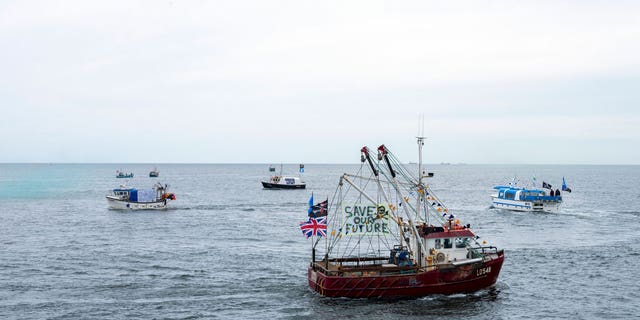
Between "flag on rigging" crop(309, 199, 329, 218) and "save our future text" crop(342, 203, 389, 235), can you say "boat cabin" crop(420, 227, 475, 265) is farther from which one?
"flag on rigging" crop(309, 199, 329, 218)

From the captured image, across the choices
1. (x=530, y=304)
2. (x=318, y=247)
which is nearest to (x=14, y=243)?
(x=318, y=247)

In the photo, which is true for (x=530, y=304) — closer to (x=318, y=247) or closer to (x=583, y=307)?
(x=583, y=307)

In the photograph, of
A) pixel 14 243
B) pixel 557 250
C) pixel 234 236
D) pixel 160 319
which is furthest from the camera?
pixel 234 236

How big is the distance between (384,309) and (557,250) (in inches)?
1323

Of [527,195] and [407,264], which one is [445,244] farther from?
[527,195]

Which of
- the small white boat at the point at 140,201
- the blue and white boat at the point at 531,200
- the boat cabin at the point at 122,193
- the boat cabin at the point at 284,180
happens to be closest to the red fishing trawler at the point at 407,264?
the blue and white boat at the point at 531,200

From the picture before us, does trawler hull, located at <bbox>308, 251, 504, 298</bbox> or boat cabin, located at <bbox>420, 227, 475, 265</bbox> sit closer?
trawler hull, located at <bbox>308, 251, 504, 298</bbox>

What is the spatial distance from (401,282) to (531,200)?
72324mm

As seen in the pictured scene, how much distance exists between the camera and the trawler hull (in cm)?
4400

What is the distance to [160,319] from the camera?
133ft

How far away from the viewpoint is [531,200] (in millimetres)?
Result: 109625

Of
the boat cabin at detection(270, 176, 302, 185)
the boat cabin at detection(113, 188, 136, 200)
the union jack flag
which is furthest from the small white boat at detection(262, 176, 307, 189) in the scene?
the union jack flag

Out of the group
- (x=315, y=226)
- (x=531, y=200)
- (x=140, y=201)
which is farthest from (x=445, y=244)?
(x=140, y=201)

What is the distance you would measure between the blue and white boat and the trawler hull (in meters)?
66.8
